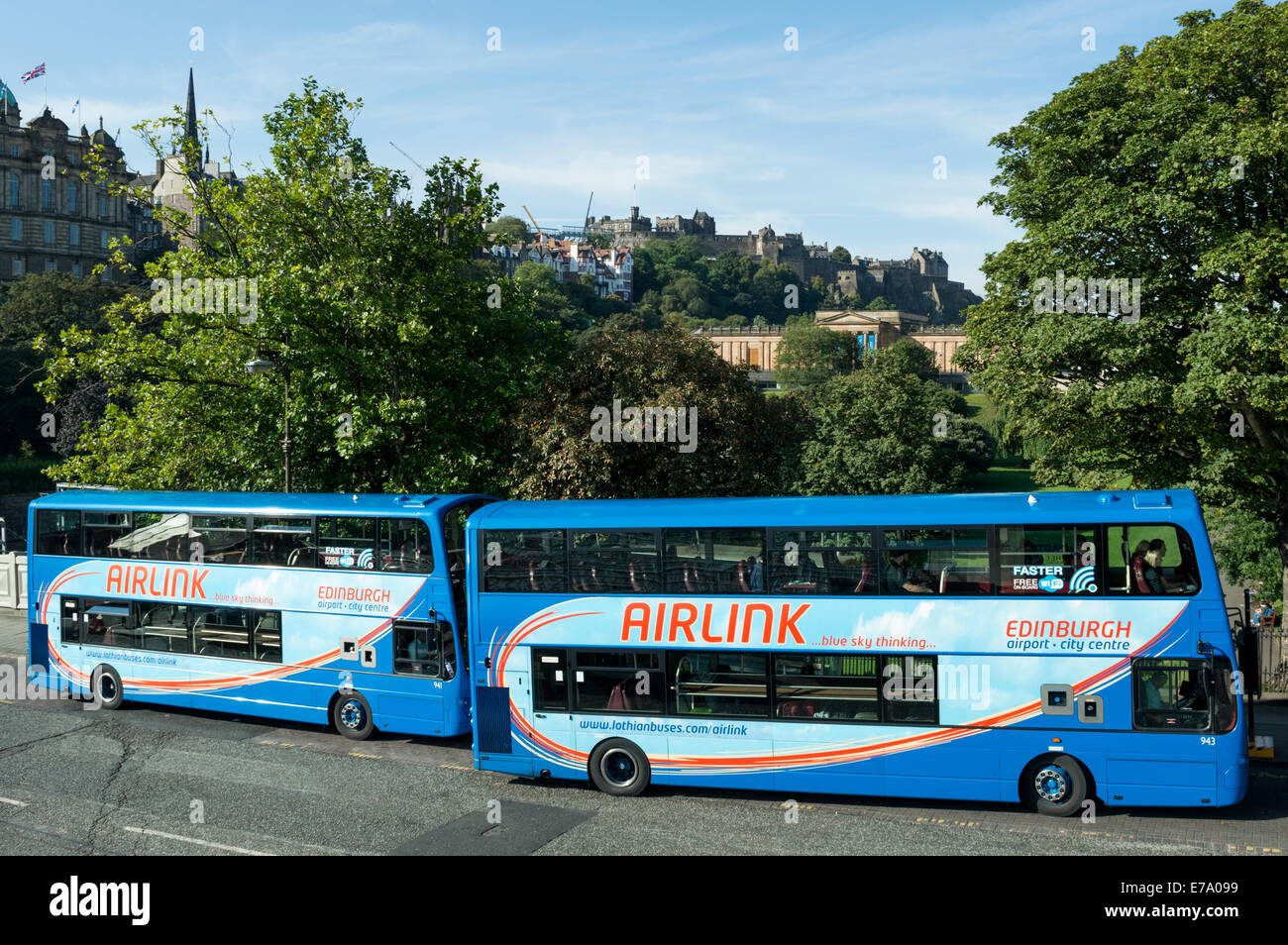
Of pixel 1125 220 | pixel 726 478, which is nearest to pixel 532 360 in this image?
pixel 726 478

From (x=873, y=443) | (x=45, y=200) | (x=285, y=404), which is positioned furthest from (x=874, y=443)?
(x=45, y=200)

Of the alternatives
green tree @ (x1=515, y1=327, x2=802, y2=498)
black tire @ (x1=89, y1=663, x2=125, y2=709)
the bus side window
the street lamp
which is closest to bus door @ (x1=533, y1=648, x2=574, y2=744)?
green tree @ (x1=515, y1=327, x2=802, y2=498)

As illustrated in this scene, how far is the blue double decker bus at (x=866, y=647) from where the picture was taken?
12.9 metres

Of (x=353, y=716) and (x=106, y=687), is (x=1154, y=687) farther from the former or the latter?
(x=106, y=687)

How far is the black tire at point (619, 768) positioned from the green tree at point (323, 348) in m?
12.1

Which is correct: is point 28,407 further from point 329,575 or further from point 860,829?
point 860,829

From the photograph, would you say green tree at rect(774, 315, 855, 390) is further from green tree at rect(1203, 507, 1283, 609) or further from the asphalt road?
the asphalt road

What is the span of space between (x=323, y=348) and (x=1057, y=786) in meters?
19.9

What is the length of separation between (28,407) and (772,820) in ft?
235

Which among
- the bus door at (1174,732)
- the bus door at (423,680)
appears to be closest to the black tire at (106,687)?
the bus door at (423,680)

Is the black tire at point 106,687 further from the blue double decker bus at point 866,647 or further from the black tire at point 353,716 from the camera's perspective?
the blue double decker bus at point 866,647

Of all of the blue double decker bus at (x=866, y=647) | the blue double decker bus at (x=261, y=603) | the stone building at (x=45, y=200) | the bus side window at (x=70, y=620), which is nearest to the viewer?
the blue double decker bus at (x=866, y=647)

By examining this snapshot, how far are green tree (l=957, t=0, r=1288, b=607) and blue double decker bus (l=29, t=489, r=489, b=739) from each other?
40.6ft

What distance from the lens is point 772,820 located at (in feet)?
46.3
